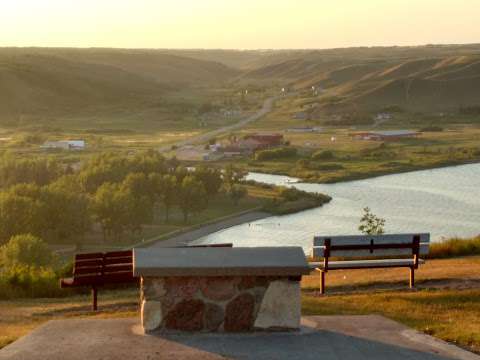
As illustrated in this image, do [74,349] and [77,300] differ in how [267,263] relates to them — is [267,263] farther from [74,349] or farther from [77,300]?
[77,300]

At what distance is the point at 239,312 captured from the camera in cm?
1173

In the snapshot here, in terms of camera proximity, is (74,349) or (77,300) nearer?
(74,349)

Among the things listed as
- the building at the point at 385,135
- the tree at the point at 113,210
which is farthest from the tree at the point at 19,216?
the building at the point at 385,135

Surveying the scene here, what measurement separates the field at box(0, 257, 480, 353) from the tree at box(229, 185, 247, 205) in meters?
57.1

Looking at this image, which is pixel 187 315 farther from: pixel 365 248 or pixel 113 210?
pixel 113 210

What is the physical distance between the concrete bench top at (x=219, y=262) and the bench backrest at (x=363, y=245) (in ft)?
13.9

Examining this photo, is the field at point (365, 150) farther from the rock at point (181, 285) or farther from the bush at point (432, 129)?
the rock at point (181, 285)

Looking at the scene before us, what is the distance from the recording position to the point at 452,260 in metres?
22.4

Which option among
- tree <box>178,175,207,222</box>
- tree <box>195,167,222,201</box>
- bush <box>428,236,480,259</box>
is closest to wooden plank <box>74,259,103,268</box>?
bush <box>428,236,480,259</box>

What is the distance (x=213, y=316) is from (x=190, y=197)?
5815 cm

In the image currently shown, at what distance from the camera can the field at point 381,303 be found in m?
13.2

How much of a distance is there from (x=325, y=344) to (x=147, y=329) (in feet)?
7.90

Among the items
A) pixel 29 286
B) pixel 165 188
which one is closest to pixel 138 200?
pixel 165 188

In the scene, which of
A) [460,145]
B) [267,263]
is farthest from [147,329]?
[460,145]
